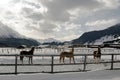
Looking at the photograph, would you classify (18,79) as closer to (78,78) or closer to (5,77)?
(5,77)

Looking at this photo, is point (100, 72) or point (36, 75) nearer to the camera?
point (36, 75)

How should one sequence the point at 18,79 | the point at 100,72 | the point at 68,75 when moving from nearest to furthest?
1. the point at 18,79
2. the point at 68,75
3. the point at 100,72

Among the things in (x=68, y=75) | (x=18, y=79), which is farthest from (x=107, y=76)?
(x=18, y=79)

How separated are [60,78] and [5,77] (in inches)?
121

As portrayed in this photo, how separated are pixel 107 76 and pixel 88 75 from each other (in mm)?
1202

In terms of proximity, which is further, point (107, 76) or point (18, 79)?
point (107, 76)

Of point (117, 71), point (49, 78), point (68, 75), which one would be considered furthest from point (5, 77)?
point (117, 71)

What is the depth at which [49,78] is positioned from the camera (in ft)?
63.9

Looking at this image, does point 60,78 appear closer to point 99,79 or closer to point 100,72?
point 99,79

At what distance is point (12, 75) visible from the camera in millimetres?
19812

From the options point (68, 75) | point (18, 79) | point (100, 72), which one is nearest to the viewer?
point (18, 79)

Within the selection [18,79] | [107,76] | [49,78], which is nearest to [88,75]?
[107,76]

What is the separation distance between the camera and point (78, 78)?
65.7 ft

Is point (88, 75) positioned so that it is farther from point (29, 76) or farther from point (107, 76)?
point (29, 76)
